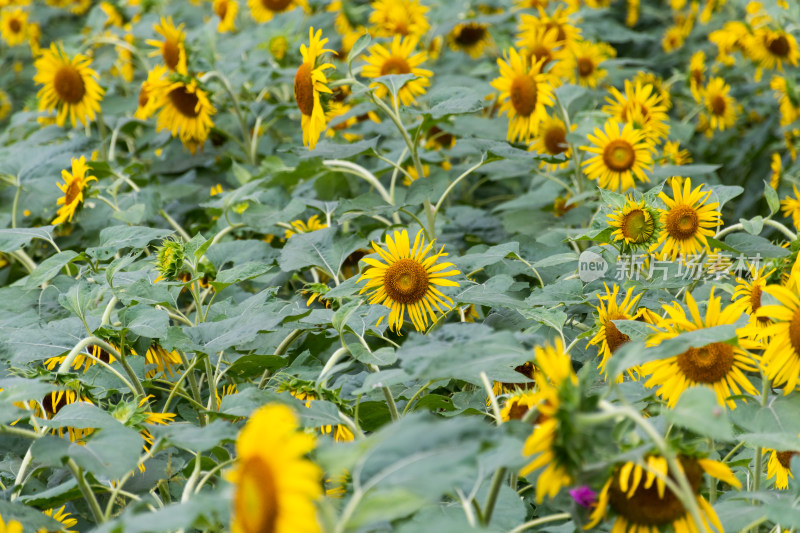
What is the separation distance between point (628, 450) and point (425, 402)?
19.4 inches

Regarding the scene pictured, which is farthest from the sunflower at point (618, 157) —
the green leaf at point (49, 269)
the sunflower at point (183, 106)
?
the green leaf at point (49, 269)

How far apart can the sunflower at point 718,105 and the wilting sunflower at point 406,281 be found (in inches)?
71.5

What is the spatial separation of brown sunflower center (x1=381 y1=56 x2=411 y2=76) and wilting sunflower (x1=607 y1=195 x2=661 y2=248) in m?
0.87

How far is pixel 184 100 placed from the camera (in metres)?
2.13

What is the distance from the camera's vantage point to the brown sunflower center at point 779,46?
2618 mm

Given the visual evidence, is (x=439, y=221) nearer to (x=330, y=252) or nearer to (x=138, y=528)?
(x=330, y=252)

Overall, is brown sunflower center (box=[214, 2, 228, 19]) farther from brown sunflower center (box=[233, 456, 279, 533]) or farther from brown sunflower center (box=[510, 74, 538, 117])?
brown sunflower center (box=[233, 456, 279, 533])

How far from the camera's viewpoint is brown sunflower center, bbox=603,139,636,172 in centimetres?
178

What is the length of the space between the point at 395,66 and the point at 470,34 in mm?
1065

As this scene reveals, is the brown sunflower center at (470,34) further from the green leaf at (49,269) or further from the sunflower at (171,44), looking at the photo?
the green leaf at (49,269)

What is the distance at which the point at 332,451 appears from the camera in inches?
26.5

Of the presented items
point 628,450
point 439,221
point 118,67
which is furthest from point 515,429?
point 118,67

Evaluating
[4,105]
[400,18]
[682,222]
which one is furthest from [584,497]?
[4,105]

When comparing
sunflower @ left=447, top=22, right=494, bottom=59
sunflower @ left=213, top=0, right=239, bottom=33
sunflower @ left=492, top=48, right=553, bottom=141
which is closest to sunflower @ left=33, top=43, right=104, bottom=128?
sunflower @ left=213, top=0, right=239, bottom=33
